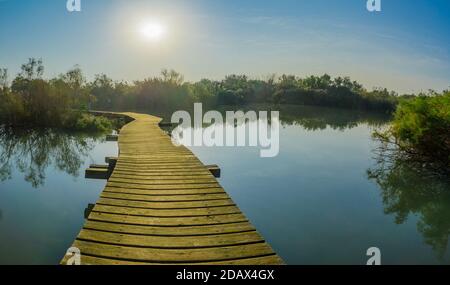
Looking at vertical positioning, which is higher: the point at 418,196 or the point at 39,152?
the point at 39,152

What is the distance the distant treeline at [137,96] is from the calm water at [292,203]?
465 cm

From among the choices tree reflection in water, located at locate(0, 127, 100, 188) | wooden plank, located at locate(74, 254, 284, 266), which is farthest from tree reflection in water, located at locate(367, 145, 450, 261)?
tree reflection in water, located at locate(0, 127, 100, 188)

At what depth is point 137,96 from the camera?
121 ft

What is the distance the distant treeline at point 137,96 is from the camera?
56.7 ft

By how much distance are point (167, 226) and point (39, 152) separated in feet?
34.4

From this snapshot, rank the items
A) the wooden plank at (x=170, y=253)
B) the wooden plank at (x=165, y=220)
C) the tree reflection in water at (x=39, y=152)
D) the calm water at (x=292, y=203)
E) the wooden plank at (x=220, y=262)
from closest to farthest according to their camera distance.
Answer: the wooden plank at (x=220, y=262) → the wooden plank at (x=170, y=253) → the wooden plank at (x=165, y=220) → the calm water at (x=292, y=203) → the tree reflection in water at (x=39, y=152)

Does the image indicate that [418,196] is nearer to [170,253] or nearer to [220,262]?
[220,262]

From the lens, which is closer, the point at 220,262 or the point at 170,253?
the point at 220,262

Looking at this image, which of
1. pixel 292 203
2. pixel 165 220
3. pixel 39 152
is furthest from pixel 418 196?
pixel 39 152

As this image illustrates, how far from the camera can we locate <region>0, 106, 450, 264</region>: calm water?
16.7 feet

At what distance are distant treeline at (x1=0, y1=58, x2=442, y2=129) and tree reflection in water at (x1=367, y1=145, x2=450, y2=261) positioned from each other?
601 inches

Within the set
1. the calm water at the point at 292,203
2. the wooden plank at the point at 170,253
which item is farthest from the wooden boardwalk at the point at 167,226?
the calm water at the point at 292,203

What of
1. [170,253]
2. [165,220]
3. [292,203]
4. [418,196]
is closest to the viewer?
[170,253]

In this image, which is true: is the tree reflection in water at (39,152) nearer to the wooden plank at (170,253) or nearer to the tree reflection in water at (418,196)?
the wooden plank at (170,253)
